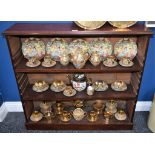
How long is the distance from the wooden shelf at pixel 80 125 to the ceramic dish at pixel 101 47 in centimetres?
72

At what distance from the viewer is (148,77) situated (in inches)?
75.0

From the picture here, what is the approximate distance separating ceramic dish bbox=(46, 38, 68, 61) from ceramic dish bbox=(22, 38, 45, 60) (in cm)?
6

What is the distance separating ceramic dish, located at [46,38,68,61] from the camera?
162 centimetres

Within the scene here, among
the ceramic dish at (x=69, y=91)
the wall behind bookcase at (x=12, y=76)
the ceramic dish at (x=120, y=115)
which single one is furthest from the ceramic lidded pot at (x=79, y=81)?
the wall behind bookcase at (x=12, y=76)

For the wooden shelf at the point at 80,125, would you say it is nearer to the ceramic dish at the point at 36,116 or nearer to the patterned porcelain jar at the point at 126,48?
the ceramic dish at the point at 36,116

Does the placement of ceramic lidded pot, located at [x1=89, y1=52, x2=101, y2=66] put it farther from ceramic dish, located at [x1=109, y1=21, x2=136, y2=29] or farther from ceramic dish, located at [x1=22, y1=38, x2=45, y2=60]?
ceramic dish, located at [x1=22, y1=38, x2=45, y2=60]

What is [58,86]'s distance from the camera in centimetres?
179

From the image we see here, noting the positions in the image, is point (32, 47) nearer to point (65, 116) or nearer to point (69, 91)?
point (69, 91)

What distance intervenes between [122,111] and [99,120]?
26 cm

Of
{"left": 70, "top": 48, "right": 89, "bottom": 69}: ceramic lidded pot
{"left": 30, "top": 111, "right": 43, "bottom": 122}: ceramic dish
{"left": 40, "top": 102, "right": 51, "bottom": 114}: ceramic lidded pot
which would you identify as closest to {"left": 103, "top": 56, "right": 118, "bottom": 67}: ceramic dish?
{"left": 70, "top": 48, "right": 89, "bottom": 69}: ceramic lidded pot

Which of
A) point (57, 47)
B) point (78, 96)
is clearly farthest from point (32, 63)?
point (78, 96)

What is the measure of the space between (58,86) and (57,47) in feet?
1.28

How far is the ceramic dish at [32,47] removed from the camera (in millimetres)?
1611

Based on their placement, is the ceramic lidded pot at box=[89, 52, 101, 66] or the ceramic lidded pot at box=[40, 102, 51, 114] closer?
the ceramic lidded pot at box=[89, 52, 101, 66]
